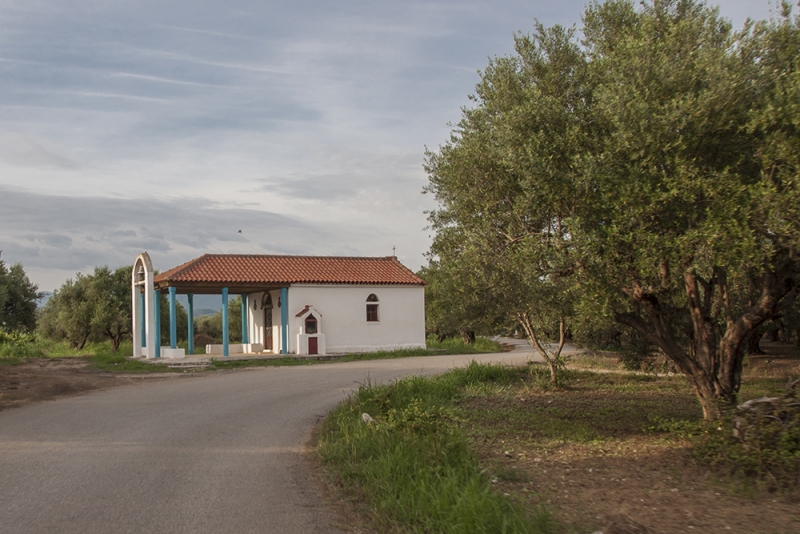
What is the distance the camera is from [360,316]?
32.3 metres

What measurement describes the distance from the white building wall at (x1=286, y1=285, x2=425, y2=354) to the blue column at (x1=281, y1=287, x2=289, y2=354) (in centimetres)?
17

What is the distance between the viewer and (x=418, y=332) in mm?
33750

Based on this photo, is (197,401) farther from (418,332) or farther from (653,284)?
(418,332)

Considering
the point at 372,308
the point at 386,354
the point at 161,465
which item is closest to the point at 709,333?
the point at 161,465

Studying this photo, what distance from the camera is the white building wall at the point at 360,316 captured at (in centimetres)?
3130

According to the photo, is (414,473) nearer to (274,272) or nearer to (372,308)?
(274,272)

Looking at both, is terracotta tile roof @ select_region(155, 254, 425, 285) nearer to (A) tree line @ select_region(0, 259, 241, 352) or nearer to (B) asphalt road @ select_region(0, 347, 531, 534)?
(A) tree line @ select_region(0, 259, 241, 352)

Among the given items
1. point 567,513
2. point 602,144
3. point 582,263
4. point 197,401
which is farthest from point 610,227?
point 197,401

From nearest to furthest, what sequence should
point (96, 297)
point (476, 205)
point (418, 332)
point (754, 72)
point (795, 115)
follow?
point (795, 115) < point (754, 72) < point (476, 205) < point (418, 332) < point (96, 297)

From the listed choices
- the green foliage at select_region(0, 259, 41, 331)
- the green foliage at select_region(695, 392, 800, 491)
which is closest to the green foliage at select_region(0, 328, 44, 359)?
the green foliage at select_region(0, 259, 41, 331)

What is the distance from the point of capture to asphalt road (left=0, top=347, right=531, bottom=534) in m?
5.61

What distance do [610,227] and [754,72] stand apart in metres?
2.47

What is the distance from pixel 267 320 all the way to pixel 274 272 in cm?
344

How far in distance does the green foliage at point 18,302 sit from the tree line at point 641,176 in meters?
30.0
